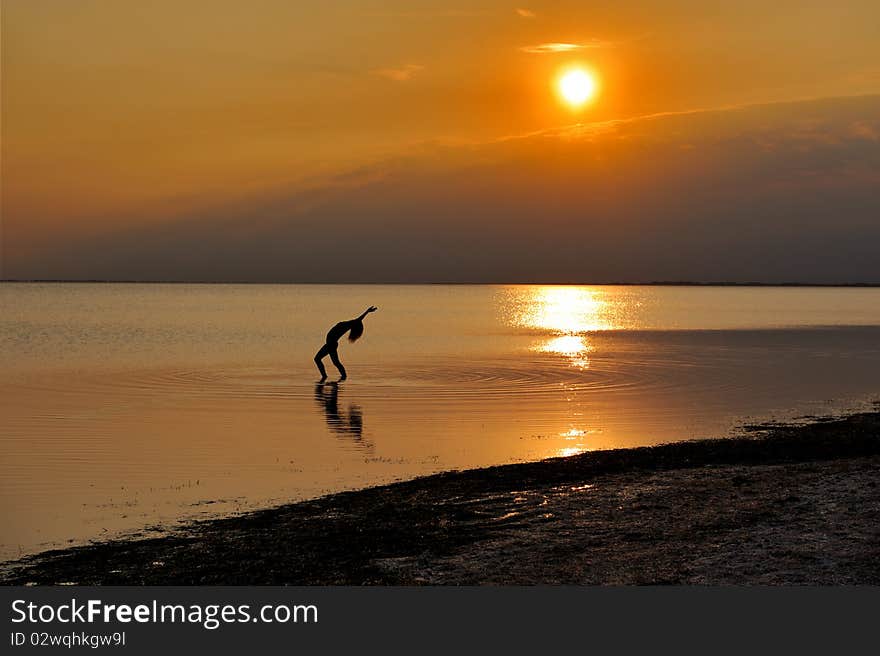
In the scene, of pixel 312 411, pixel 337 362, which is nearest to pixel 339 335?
pixel 337 362

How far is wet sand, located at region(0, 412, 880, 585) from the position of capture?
1215cm

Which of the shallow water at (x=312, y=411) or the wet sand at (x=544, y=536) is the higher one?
the shallow water at (x=312, y=411)

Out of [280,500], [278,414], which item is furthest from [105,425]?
[280,500]

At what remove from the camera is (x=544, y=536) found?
13.9 meters

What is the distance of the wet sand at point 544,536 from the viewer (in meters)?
12.1

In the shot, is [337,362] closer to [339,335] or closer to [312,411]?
[339,335]

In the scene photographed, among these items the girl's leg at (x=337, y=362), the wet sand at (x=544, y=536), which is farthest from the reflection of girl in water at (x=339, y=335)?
the wet sand at (x=544, y=536)

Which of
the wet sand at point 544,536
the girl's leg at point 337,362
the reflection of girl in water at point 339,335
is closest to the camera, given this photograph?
the wet sand at point 544,536

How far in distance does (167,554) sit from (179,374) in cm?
2984

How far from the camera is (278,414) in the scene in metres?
29.2

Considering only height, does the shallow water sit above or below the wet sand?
above

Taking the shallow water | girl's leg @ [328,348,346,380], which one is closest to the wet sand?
the shallow water

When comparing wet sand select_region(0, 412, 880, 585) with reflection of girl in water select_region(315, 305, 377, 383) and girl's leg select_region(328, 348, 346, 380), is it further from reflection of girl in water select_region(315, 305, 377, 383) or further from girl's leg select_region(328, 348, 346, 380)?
girl's leg select_region(328, 348, 346, 380)

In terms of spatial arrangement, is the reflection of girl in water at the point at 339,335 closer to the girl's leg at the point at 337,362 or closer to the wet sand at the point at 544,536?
the girl's leg at the point at 337,362
